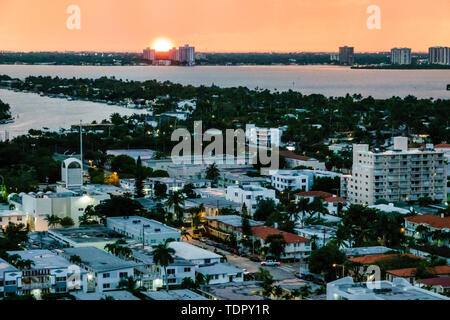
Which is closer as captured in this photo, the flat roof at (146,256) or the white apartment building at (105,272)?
the white apartment building at (105,272)

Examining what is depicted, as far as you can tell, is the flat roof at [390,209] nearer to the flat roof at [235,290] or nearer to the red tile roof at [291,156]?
the flat roof at [235,290]

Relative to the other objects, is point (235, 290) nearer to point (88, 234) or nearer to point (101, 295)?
point (101, 295)

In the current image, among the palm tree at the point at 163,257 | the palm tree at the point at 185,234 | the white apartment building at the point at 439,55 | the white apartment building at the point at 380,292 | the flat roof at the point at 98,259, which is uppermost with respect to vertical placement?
the white apartment building at the point at 439,55

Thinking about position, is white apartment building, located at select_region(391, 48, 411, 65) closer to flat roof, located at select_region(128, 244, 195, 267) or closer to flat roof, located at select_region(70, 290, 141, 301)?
flat roof, located at select_region(128, 244, 195, 267)

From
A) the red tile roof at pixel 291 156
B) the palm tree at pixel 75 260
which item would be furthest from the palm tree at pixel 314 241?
the red tile roof at pixel 291 156

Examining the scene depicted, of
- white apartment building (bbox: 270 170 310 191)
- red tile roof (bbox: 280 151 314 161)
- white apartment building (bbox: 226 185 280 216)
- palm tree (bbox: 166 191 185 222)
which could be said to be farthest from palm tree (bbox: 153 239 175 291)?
red tile roof (bbox: 280 151 314 161)

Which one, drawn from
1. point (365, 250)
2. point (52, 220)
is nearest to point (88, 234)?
point (52, 220)
